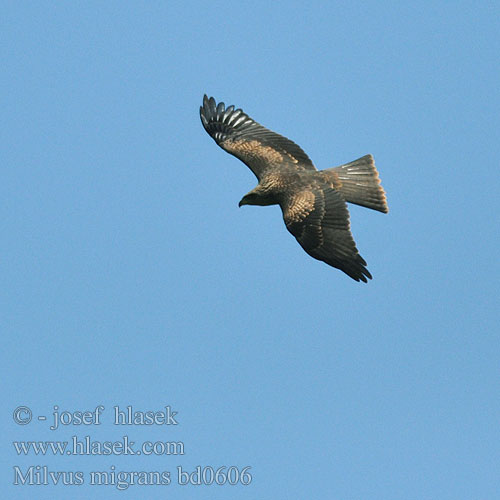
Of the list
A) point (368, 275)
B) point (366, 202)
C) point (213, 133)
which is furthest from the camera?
point (213, 133)

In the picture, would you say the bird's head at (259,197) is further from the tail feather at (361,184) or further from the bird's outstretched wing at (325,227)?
the tail feather at (361,184)

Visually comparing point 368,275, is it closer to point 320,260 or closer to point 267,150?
point 320,260

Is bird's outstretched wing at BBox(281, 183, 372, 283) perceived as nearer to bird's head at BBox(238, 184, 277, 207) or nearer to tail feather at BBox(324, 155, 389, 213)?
tail feather at BBox(324, 155, 389, 213)

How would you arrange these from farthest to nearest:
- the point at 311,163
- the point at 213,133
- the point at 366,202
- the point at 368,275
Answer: the point at 213,133 → the point at 311,163 → the point at 366,202 → the point at 368,275

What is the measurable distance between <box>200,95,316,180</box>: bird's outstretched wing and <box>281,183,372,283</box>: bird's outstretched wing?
167 cm

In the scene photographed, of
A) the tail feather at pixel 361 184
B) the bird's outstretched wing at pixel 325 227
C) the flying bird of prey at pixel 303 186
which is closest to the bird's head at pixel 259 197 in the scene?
the flying bird of prey at pixel 303 186

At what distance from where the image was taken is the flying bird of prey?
56.0ft

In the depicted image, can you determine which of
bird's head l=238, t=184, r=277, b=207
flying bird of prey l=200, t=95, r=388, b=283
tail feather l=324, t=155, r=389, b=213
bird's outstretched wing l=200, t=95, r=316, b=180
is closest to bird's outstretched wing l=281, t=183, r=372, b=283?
flying bird of prey l=200, t=95, r=388, b=283

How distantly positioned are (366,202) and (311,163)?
175 cm

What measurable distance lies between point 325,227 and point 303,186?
1.47m

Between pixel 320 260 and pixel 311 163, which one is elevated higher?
pixel 311 163

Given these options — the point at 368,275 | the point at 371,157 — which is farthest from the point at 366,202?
the point at 368,275

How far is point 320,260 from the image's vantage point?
673 inches

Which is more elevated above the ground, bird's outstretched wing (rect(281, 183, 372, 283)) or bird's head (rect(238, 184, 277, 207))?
bird's head (rect(238, 184, 277, 207))
